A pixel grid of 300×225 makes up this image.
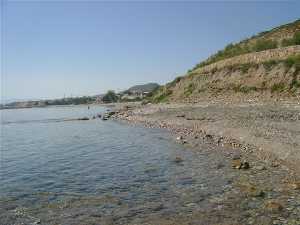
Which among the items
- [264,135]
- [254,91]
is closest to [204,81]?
[254,91]

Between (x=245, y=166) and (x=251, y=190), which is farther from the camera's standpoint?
(x=245, y=166)

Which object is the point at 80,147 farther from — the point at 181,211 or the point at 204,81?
the point at 204,81

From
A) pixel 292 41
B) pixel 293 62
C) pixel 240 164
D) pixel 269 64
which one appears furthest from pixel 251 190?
pixel 292 41

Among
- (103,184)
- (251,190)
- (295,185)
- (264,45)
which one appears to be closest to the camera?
(295,185)

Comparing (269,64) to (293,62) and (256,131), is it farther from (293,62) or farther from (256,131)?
(256,131)

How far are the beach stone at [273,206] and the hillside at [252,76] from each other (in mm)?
28840

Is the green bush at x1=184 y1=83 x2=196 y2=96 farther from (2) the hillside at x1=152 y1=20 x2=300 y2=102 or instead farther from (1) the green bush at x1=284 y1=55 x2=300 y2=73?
(1) the green bush at x1=284 y1=55 x2=300 y2=73

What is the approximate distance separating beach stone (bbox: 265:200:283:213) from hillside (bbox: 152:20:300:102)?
28840 mm

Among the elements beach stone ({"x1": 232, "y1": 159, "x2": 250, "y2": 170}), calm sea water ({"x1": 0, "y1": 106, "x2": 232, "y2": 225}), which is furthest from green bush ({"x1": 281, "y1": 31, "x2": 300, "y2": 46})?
beach stone ({"x1": 232, "y1": 159, "x2": 250, "y2": 170})

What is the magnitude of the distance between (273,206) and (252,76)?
40.5 metres

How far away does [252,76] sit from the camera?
166 feet

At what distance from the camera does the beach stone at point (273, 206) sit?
11906 mm

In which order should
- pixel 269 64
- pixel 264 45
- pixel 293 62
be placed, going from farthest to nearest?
pixel 264 45 → pixel 269 64 → pixel 293 62

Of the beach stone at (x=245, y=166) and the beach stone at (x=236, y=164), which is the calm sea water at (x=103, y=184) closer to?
the beach stone at (x=236, y=164)
